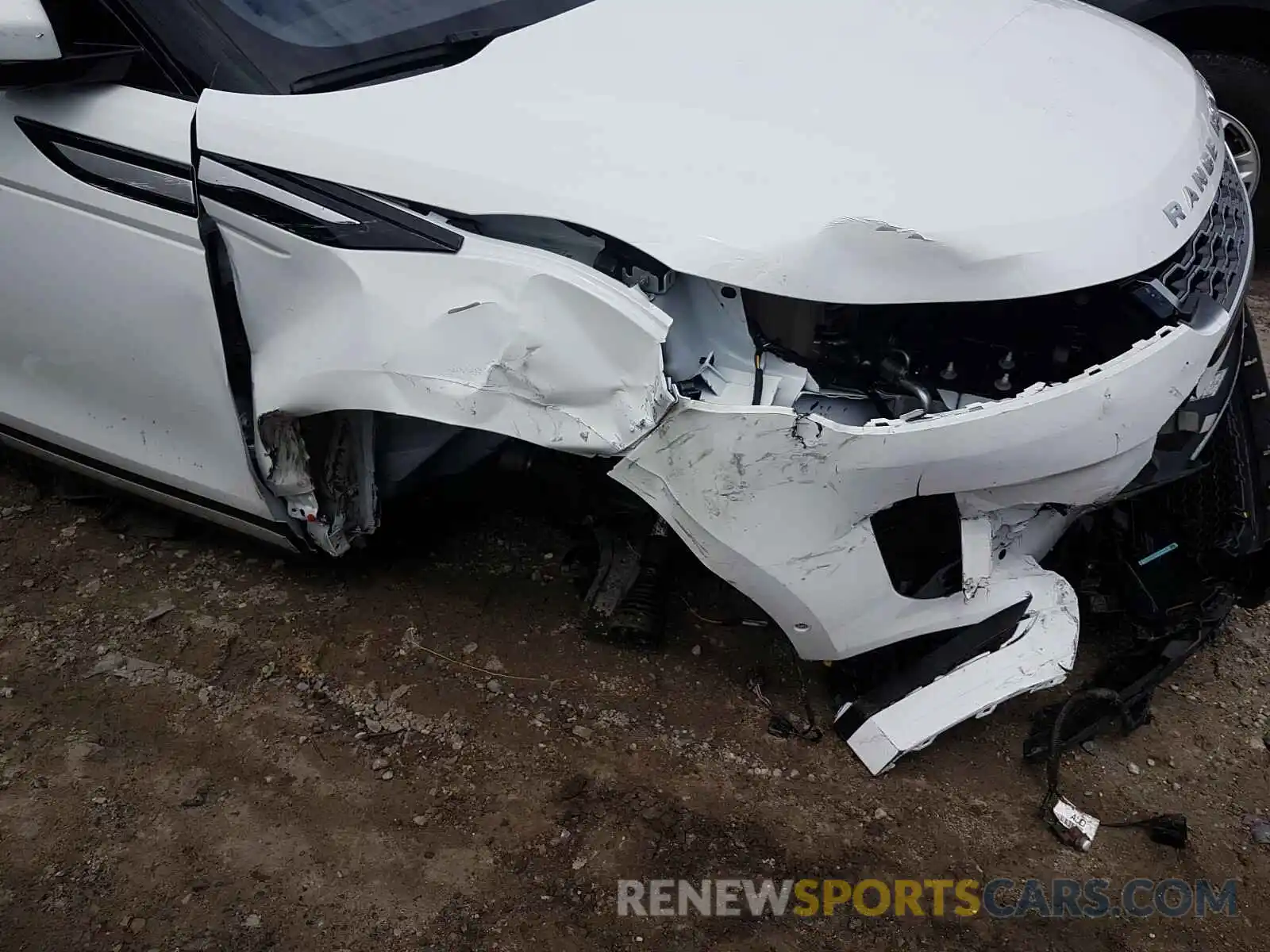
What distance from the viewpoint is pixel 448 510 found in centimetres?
287

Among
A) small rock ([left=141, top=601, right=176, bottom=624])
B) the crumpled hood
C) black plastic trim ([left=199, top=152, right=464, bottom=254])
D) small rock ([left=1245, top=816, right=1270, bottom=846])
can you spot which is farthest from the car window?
small rock ([left=1245, top=816, right=1270, bottom=846])

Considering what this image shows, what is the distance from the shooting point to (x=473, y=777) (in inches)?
91.2

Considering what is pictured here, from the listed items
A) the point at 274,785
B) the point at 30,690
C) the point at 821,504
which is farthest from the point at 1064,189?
the point at 30,690

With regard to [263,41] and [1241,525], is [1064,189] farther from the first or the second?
[263,41]

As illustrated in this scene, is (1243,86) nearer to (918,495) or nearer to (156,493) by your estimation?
(918,495)

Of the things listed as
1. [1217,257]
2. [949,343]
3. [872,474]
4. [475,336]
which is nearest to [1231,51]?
[1217,257]

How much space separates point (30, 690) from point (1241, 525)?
112 inches

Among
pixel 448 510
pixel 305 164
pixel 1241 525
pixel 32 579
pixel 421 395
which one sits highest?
pixel 305 164

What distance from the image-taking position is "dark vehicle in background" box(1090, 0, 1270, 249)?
14.0 ft

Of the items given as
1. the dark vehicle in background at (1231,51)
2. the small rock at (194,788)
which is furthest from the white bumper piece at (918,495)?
the dark vehicle in background at (1231,51)

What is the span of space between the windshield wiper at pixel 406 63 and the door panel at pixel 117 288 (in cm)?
28

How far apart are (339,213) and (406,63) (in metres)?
0.47

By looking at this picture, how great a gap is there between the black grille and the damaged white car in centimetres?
1

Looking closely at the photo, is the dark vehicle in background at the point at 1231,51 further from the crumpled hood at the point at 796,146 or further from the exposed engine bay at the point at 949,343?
the exposed engine bay at the point at 949,343
